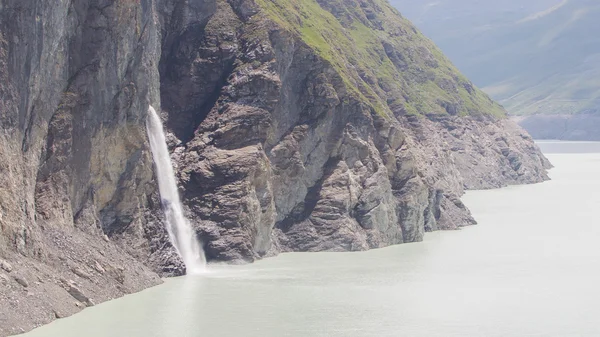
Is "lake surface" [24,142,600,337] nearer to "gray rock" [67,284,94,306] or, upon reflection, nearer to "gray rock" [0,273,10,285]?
"gray rock" [67,284,94,306]

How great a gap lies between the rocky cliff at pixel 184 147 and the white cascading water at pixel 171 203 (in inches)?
60.1

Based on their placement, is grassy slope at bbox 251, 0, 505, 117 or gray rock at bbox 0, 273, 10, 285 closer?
gray rock at bbox 0, 273, 10, 285

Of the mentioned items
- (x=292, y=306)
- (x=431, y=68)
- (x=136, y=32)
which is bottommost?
(x=292, y=306)

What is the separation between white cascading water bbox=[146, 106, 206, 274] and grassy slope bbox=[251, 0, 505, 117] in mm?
20934

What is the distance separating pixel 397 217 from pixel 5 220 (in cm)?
5380

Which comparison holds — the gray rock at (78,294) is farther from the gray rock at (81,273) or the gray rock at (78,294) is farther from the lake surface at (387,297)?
the gray rock at (81,273)

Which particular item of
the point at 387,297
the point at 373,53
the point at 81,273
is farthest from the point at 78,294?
the point at 373,53

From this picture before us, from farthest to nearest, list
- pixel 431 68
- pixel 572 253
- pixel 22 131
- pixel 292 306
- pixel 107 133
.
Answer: pixel 431 68
pixel 572 253
pixel 107 133
pixel 292 306
pixel 22 131

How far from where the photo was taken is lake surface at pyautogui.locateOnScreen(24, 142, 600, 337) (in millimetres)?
59062

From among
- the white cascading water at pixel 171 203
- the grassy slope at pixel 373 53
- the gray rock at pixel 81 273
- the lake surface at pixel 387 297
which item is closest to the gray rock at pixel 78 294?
the lake surface at pixel 387 297

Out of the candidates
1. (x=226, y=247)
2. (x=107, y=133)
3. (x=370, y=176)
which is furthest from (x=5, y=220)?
(x=370, y=176)

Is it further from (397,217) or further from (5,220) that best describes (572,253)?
(5,220)

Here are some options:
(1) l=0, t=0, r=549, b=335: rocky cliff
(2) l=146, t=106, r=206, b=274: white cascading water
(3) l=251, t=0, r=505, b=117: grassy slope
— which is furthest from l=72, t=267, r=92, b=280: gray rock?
(3) l=251, t=0, r=505, b=117: grassy slope

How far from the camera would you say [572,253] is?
9650cm
